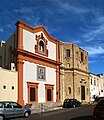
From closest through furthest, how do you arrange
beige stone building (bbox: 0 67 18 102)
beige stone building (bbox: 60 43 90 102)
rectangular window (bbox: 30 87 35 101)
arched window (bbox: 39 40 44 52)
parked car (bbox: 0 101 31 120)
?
parked car (bbox: 0 101 31 120)
beige stone building (bbox: 0 67 18 102)
rectangular window (bbox: 30 87 35 101)
arched window (bbox: 39 40 44 52)
beige stone building (bbox: 60 43 90 102)

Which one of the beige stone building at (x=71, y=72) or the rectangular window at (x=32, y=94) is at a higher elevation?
the beige stone building at (x=71, y=72)

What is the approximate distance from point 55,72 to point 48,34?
249 inches

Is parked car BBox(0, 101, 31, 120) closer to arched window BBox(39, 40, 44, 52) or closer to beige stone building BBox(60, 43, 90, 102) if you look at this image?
arched window BBox(39, 40, 44, 52)

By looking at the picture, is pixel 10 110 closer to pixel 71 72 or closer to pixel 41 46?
pixel 41 46

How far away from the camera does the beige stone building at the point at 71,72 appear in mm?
43031

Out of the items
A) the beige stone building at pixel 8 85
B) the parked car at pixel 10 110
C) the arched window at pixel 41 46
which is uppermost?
the arched window at pixel 41 46

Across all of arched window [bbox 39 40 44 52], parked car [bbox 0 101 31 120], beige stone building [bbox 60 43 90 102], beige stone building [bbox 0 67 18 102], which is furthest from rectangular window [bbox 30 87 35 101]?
parked car [bbox 0 101 31 120]

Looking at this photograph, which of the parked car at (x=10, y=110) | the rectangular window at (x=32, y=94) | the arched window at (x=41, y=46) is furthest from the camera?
the arched window at (x=41, y=46)

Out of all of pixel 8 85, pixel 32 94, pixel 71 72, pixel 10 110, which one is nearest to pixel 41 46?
pixel 32 94

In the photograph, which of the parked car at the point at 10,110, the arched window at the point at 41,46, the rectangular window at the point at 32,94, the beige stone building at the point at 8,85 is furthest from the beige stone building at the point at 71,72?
the parked car at the point at 10,110

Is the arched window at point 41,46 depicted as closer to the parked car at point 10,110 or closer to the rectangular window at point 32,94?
the rectangular window at point 32,94

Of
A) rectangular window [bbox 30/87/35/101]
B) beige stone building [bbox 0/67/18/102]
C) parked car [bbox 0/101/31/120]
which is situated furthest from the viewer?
rectangular window [bbox 30/87/35/101]

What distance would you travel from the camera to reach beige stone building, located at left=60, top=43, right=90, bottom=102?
4303 centimetres

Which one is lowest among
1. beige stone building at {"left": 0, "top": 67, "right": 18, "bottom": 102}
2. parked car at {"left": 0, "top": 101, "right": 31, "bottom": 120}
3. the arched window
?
parked car at {"left": 0, "top": 101, "right": 31, "bottom": 120}
